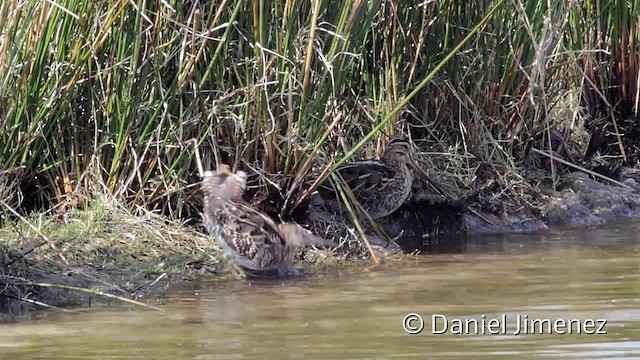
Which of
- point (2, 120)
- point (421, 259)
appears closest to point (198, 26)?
point (2, 120)

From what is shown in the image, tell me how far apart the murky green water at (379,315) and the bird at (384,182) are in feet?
2.19

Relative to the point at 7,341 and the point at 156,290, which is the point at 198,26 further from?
the point at 7,341

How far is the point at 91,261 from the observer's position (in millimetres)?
6652

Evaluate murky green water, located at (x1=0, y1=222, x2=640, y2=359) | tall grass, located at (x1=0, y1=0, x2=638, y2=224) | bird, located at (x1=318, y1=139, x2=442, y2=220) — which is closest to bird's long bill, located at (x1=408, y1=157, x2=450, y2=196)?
bird, located at (x1=318, y1=139, x2=442, y2=220)

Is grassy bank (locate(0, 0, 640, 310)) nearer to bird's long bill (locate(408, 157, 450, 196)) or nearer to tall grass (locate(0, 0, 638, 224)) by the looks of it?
tall grass (locate(0, 0, 638, 224))

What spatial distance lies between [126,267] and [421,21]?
2.56 meters

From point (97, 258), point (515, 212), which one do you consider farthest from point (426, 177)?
point (97, 258)

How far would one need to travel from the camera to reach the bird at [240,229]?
22.0ft

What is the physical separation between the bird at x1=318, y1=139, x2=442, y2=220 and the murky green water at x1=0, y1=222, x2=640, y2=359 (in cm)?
67

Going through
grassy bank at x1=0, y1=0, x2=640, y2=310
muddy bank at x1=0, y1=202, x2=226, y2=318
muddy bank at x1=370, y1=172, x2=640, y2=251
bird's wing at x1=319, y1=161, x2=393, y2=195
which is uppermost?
grassy bank at x1=0, y1=0, x2=640, y2=310

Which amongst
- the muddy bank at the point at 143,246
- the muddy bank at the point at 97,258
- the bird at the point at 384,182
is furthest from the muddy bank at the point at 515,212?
the muddy bank at the point at 97,258

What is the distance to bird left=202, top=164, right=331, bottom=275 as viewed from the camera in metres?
6.71

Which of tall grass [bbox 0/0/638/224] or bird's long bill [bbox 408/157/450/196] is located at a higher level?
tall grass [bbox 0/0/638/224]

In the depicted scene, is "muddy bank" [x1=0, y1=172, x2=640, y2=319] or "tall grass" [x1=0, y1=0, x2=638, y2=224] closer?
"muddy bank" [x1=0, y1=172, x2=640, y2=319]
